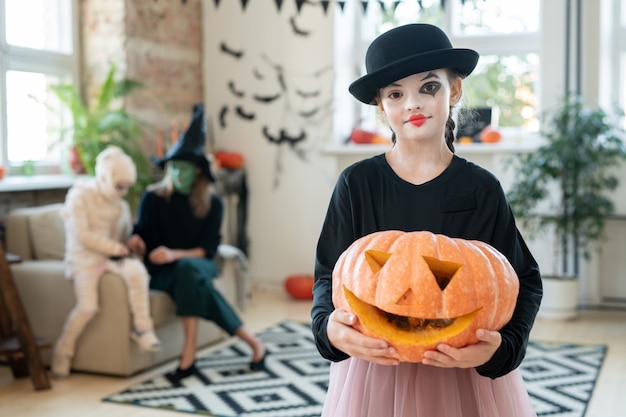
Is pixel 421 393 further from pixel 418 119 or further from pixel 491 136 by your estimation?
pixel 491 136

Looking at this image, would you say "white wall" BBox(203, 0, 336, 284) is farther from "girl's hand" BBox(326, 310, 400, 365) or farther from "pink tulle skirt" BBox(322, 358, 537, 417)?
"girl's hand" BBox(326, 310, 400, 365)

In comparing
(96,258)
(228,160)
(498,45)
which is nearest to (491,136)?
(498,45)

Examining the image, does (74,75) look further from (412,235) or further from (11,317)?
(412,235)

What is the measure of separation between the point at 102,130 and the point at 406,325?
3.80 meters

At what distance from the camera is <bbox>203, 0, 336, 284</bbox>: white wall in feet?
19.6

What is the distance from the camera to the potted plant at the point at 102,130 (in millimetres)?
4746

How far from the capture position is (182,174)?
392cm

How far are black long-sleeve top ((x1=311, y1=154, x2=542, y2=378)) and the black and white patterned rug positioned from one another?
177 cm

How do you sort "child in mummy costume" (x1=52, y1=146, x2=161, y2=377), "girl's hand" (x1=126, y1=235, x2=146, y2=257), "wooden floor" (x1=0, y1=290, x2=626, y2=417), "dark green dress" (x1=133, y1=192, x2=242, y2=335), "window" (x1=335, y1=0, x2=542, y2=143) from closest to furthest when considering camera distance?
"wooden floor" (x1=0, y1=290, x2=626, y2=417), "child in mummy costume" (x1=52, y1=146, x2=161, y2=377), "dark green dress" (x1=133, y1=192, x2=242, y2=335), "girl's hand" (x1=126, y1=235, x2=146, y2=257), "window" (x1=335, y1=0, x2=542, y2=143)

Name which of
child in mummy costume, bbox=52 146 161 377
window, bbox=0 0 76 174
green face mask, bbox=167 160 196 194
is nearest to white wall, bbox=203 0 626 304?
window, bbox=0 0 76 174

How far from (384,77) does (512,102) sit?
15.0 feet

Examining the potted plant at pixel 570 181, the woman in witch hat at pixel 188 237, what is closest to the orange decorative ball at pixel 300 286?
the potted plant at pixel 570 181

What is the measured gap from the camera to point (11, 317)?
365 cm

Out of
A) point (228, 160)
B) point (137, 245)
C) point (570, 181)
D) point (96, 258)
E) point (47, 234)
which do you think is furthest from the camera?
point (228, 160)
